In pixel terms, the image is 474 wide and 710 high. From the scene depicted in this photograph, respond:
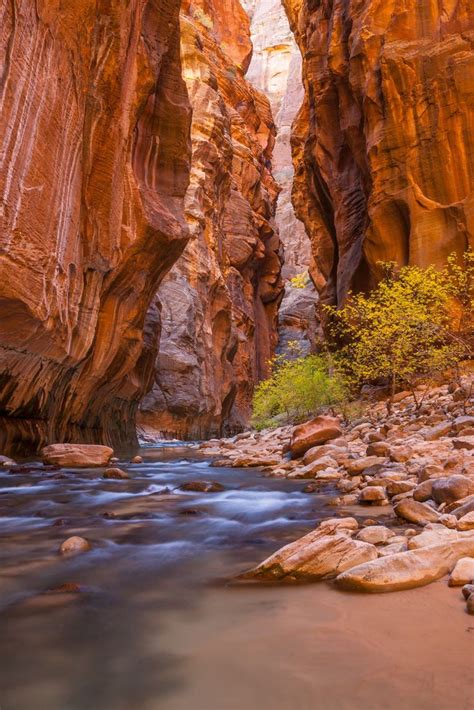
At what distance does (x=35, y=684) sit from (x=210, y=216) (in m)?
37.1

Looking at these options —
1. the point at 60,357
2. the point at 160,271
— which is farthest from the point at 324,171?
the point at 60,357

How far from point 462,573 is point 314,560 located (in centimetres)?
93

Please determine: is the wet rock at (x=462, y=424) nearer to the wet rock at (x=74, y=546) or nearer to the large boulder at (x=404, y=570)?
the large boulder at (x=404, y=570)

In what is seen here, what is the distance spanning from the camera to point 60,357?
1288cm

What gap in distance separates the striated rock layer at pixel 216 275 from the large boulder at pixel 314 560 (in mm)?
22081

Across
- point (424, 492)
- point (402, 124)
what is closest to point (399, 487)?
point (424, 492)

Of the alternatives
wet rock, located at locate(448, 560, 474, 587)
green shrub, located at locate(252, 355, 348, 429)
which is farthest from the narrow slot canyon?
green shrub, located at locate(252, 355, 348, 429)

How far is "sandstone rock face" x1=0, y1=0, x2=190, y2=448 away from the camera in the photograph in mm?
8812

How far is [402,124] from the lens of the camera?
2152 centimetres

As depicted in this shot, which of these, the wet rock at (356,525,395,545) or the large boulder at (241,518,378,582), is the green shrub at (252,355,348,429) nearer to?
the wet rock at (356,525,395,545)

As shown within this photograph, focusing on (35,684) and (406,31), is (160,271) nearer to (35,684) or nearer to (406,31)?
(406,31)

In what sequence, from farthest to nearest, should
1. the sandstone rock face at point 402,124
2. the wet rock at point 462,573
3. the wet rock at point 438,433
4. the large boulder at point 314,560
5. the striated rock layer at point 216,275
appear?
the striated rock layer at point 216,275, the sandstone rock face at point 402,124, the wet rock at point 438,433, the large boulder at point 314,560, the wet rock at point 462,573

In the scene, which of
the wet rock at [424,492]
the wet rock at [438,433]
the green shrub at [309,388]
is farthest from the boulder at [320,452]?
the green shrub at [309,388]

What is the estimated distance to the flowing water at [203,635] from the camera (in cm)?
201
